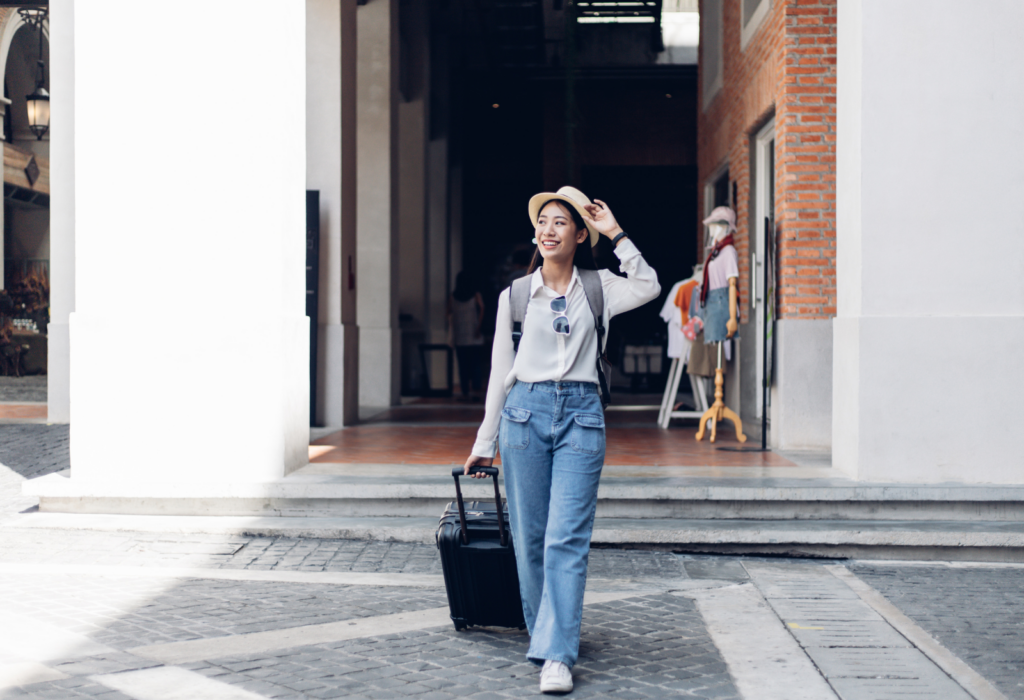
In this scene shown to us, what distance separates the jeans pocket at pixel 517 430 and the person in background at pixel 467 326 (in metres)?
11.7

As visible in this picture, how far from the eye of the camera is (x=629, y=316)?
2272 centimetres

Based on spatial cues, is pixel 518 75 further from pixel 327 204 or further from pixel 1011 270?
pixel 1011 270

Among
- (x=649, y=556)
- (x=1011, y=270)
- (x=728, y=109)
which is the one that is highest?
(x=728, y=109)

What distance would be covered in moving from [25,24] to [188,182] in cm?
948

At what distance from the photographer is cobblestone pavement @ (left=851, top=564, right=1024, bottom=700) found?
3898 millimetres

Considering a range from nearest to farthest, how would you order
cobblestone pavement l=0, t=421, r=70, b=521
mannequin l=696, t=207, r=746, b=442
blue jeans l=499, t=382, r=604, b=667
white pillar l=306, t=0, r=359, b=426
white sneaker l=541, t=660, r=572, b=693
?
1. white sneaker l=541, t=660, r=572, b=693
2. blue jeans l=499, t=382, r=604, b=667
3. cobblestone pavement l=0, t=421, r=70, b=521
4. mannequin l=696, t=207, r=746, b=442
5. white pillar l=306, t=0, r=359, b=426

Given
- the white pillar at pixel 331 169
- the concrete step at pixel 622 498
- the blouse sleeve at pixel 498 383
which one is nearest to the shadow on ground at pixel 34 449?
the concrete step at pixel 622 498

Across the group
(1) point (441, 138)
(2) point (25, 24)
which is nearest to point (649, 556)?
(2) point (25, 24)

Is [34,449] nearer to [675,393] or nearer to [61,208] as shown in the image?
[61,208]

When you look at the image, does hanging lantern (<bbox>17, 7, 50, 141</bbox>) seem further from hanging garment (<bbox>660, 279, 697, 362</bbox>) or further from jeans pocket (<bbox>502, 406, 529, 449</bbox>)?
jeans pocket (<bbox>502, 406, 529, 449</bbox>)

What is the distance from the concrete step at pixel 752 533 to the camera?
5863mm

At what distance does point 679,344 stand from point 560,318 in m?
6.91

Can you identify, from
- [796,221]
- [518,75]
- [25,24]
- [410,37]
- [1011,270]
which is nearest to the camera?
[1011,270]

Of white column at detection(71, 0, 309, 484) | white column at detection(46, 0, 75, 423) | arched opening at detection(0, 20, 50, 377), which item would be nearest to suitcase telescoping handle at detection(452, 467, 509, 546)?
white column at detection(71, 0, 309, 484)
